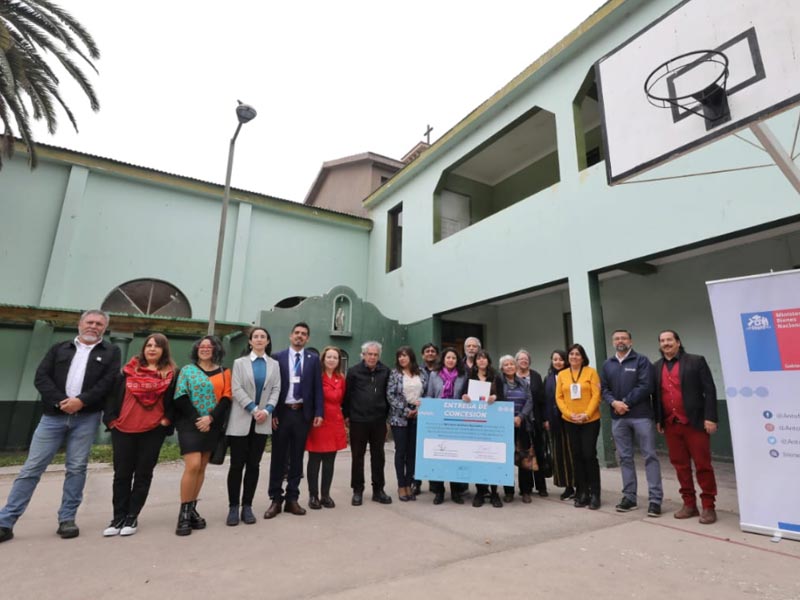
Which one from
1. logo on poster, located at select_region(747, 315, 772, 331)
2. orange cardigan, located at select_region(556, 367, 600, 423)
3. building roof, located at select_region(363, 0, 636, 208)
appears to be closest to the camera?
logo on poster, located at select_region(747, 315, 772, 331)

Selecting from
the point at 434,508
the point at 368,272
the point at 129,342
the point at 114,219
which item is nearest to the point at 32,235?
the point at 114,219

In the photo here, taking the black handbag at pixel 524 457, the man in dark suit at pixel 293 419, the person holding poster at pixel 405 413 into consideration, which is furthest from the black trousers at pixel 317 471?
the black handbag at pixel 524 457

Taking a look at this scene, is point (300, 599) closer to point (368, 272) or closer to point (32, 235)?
point (32, 235)

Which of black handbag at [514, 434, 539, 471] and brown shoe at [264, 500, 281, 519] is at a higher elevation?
black handbag at [514, 434, 539, 471]

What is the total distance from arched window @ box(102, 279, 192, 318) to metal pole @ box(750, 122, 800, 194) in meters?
12.0

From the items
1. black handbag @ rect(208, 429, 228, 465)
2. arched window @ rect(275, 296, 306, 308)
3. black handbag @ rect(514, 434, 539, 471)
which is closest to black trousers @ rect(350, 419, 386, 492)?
black handbag @ rect(208, 429, 228, 465)

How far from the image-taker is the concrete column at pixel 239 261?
1223cm

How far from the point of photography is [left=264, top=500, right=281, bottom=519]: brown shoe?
13.4ft

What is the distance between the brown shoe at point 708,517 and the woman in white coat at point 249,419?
4005mm

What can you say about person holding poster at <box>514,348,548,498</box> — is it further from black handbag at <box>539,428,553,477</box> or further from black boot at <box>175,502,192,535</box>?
black boot at <box>175,502,192,535</box>

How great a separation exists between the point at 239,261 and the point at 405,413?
9.19 metres

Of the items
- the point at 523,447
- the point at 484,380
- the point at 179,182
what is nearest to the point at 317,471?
the point at 484,380

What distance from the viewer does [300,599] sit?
8.19ft

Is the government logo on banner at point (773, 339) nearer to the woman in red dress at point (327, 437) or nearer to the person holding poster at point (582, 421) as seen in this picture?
the person holding poster at point (582, 421)
